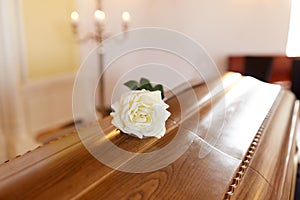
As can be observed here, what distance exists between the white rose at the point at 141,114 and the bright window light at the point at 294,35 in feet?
10.3

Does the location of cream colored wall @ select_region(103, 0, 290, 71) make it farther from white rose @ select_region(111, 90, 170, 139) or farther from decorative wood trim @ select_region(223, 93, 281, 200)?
white rose @ select_region(111, 90, 170, 139)

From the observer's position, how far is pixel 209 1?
379 centimetres

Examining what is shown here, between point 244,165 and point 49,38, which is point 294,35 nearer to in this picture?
point 49,38

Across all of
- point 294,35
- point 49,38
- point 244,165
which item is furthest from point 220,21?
point 244,165

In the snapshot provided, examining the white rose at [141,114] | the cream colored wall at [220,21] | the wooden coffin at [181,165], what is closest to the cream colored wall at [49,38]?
the cream colored wall at [220,21]

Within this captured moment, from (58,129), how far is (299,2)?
9.52ft

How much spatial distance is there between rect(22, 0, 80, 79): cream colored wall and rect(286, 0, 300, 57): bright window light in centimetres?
233

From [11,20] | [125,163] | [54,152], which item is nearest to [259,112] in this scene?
[125,163]

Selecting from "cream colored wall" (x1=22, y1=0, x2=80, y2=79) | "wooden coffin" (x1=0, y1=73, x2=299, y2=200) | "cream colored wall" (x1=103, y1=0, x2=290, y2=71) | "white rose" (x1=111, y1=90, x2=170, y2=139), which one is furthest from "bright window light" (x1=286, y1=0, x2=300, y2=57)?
"white rose" (x1=111, y1=90, x2=170, y2=139)

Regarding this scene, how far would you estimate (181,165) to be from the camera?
756 millimetres

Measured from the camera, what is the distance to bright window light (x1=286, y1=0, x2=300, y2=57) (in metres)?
3.45

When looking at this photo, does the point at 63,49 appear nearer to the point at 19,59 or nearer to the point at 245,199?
the point at 19,59

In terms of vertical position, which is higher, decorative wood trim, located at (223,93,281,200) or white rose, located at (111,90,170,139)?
white rose, located at (111,90,170,139)

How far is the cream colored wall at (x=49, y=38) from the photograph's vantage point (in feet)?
9.78
